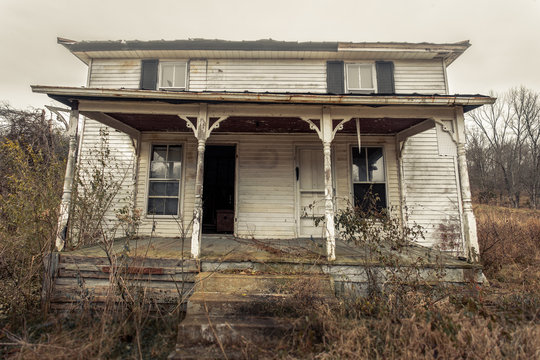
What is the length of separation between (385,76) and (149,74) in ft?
21.9

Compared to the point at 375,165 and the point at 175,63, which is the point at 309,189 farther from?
the point at 175,63

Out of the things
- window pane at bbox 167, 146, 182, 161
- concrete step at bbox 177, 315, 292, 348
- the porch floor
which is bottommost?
concrete step at bbox 177, 315, 292, 348

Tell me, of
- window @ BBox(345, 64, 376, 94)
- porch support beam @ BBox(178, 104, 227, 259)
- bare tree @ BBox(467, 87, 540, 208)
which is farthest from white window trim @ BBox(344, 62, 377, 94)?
bare tree @ BBox(467, 87, 540, 208)

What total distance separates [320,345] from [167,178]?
5.32 meters

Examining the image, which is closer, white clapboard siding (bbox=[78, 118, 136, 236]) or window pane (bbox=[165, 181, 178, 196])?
white clapboard siding (bbox=[78, 118, 136, 236])

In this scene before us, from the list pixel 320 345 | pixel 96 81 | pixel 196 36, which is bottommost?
pixel 320 345

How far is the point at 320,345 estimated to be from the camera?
237 cm

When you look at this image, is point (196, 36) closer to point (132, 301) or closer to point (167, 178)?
point (167, 178)

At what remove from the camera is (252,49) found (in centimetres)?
671

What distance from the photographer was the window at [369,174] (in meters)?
6.19

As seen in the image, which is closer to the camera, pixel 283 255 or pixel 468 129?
pixel 283 255

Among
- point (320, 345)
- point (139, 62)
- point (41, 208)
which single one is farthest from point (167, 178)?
point (320, 345)

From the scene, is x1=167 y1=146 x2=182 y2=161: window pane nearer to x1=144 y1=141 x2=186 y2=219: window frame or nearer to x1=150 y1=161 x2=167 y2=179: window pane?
x1=144 y1=141 x2=186 y2=219: window frame

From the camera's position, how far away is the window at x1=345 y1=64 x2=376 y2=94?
6.82 m
